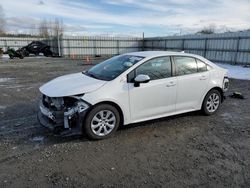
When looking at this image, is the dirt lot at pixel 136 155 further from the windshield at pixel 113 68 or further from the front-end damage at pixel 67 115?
the windshield at pixel 113 68

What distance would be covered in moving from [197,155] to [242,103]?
4145 millimetres

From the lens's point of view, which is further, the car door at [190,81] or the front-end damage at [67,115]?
the car door at [190,81]

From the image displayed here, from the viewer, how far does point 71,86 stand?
464 centimetres

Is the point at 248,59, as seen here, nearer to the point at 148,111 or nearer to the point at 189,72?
the point at 189,72

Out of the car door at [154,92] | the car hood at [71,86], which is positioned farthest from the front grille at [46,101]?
the car door at [154,92]

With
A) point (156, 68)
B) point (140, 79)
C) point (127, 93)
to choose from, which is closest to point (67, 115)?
point (127, 93)

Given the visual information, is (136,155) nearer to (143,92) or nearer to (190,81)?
(143,92)

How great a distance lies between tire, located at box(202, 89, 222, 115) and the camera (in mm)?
6035

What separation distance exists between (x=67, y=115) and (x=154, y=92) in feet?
5.82

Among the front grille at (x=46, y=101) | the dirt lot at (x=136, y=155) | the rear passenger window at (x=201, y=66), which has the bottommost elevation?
the dirt lot at (x=136, y=155)

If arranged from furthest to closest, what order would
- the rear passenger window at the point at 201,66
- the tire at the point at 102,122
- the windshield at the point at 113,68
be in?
the rear passenger window at the point at 201,66 → the windshield at the point at 113,68 → the tire at the point at 102,122

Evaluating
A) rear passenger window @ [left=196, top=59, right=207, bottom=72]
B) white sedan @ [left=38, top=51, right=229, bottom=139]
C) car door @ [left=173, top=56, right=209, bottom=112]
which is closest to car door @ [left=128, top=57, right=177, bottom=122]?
white sedan @ [left=38, top=51, right=229, bottom=139]

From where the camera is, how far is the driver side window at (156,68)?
16.7 ft

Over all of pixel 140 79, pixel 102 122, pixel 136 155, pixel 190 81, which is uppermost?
pixel 140 79
